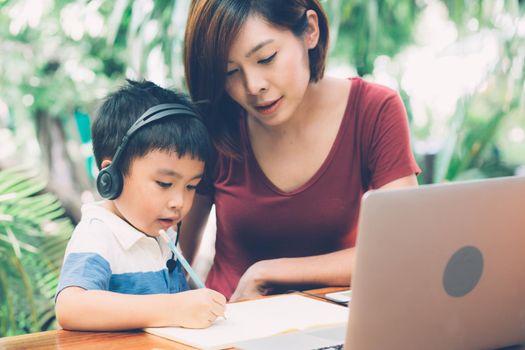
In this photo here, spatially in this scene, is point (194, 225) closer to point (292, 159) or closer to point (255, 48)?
point (292, 159)

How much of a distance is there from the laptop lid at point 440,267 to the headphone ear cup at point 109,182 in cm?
55

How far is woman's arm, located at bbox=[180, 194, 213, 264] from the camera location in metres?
1.77

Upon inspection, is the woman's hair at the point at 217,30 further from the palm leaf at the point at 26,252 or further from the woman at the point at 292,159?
the palm leaf at the point at 26,252

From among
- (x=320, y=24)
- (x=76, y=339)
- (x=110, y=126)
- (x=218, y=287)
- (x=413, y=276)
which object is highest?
(x=320, y=24)

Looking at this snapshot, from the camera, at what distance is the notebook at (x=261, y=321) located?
3.55 ft

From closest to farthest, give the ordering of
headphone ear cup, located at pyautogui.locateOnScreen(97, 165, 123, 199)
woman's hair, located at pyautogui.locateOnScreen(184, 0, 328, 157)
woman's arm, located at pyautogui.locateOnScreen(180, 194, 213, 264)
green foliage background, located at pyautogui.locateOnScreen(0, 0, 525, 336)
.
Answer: headphone ear cup, located at pyautogui.locateOnScreen(97, 165, 123, 199), woman's hair, located at pyautogui.locateOnScreen(184, 0, 328, 157), woman's arm, located at pyautogui.locateOnScreen(180, 194, 213, 264), green foliage background, located at pyautogui.locateOnScreen(0, 0, 525, 336)

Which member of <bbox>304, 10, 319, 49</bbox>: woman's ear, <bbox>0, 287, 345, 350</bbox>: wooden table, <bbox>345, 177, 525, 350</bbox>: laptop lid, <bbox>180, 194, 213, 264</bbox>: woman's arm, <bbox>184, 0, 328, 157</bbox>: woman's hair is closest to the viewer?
<bbox>345, 177, 525, 350</bbox>: laptop lid

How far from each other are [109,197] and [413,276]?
59 centimetres

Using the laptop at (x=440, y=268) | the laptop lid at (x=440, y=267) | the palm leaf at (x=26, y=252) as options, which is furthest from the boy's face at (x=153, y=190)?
the palm leaf at (x=26, y=252)

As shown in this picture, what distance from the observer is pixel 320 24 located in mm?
1629

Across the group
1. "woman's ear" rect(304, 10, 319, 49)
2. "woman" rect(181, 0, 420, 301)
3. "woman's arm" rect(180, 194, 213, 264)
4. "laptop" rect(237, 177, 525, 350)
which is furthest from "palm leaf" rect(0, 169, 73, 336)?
"laptop" rect(237, 177, 525, 350)

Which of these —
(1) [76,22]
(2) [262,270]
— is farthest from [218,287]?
(1) [76,22]

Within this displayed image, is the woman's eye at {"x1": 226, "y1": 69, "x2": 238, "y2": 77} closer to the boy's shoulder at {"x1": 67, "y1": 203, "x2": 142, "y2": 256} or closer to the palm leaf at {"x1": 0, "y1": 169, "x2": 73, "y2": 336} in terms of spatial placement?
the boy's shoulder at {"x1": 67, "y1": 203, "x2": 142, "y2": 256}

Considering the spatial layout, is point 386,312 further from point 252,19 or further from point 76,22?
point 76,22
